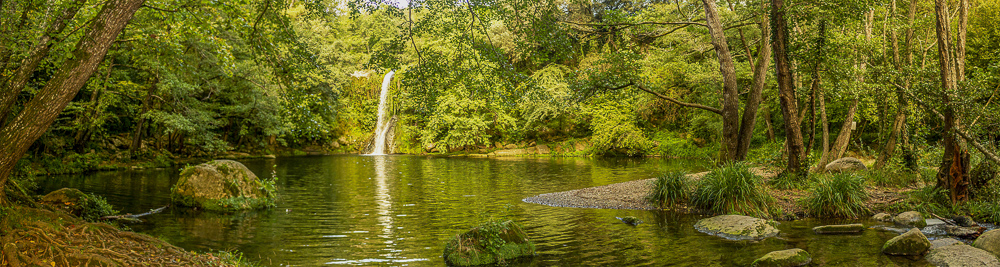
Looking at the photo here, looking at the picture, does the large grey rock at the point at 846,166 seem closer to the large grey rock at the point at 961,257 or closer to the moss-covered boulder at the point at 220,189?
the large grey rock at the point at 961,257

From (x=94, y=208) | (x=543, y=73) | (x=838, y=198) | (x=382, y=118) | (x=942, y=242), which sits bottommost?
(x=942, y=242)

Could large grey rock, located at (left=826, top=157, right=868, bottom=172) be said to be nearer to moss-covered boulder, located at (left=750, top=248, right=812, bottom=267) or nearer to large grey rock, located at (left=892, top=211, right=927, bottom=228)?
large grey rock, located at (left=892, top=211, right=927, bottom=228)

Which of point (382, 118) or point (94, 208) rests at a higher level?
point (382, 118)

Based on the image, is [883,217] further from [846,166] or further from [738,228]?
[846,166]

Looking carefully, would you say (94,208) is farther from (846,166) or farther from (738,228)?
(846,166)

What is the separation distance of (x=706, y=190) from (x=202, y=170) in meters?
11.7

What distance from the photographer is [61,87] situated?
5219 millimetres

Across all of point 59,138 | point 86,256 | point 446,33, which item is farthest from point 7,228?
point 59,138

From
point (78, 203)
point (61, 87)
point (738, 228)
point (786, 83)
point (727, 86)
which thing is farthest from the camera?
point (727, 86)

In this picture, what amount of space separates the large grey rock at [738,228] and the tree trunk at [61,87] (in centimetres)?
924

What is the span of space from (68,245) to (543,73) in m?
34.7

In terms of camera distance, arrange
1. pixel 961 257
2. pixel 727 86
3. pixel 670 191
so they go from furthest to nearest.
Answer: pixel 727 86 → pixel 670 191 → pixel 961 257

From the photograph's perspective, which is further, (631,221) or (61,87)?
(631,221)

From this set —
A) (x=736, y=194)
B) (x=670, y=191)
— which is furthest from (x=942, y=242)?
(x=670, y=191)
